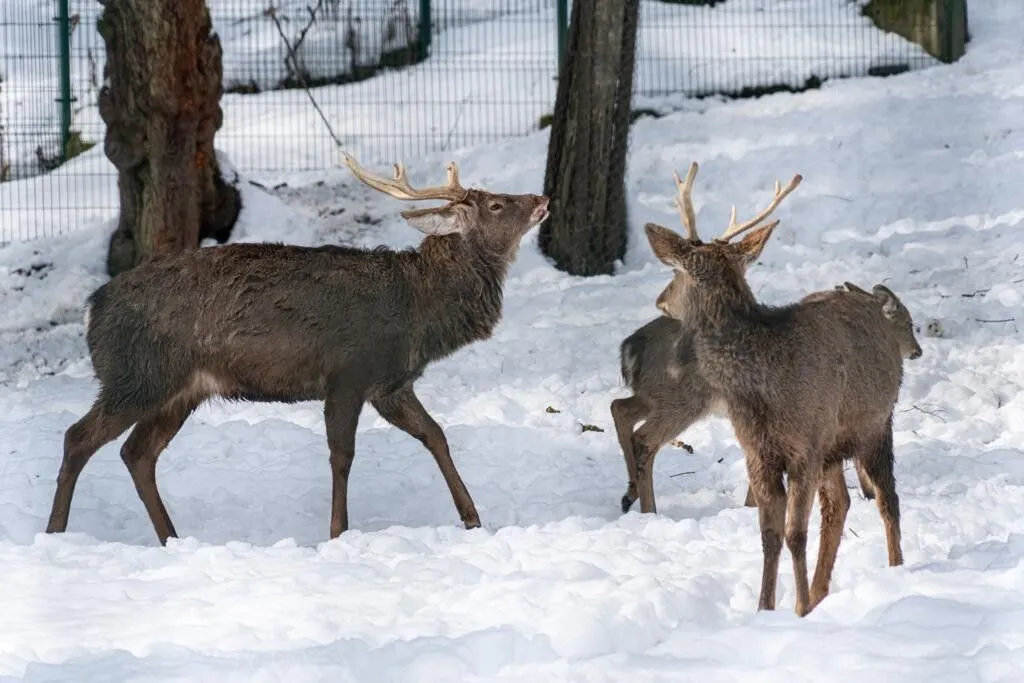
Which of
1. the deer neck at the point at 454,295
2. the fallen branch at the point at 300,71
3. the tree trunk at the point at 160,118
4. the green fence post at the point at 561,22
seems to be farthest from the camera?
the fallen branch at the point at 300,71

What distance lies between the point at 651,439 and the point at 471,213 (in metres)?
1.61

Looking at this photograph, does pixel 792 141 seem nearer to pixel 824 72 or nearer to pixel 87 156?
pixel 824 72

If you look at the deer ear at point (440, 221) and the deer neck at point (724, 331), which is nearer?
the deer neck at point (724, 331)

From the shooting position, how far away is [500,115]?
630 inches

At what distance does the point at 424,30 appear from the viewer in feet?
55.3

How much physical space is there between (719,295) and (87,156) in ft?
36.9

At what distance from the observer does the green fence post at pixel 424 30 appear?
1677cm

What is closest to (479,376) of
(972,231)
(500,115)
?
(972,231)

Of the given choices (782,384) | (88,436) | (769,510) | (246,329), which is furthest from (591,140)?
(769,510)

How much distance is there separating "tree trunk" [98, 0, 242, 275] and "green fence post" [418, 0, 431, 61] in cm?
427

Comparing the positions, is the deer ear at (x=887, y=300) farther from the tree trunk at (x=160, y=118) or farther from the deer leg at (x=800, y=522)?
the tree trunk at (x=160, y=118)

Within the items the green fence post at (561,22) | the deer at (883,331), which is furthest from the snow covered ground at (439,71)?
the deer at (883,331)

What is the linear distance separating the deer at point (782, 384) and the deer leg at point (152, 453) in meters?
3.00

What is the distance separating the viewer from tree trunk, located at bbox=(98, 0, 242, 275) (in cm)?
1224
